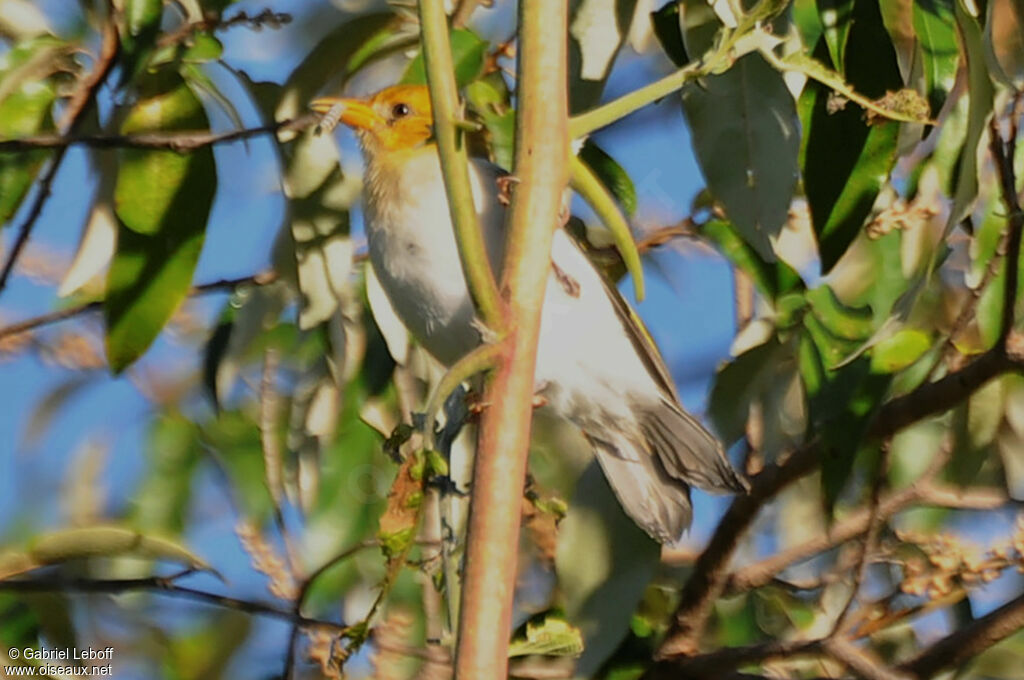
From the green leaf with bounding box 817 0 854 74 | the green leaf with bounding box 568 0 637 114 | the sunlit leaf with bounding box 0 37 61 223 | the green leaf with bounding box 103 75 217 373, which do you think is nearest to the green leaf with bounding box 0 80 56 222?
the sunlit leaf with bounding box 0 37 61 223

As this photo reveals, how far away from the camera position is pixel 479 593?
92cm

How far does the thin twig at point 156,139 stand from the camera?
197cm

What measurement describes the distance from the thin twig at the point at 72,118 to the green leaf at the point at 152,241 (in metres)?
0.12

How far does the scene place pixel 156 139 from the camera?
199 centimetres

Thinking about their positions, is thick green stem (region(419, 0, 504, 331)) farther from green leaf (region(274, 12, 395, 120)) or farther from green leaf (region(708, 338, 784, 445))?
green leaf (region(708, 338, 784, 445))

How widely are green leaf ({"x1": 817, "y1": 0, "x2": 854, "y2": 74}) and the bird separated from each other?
0.55m

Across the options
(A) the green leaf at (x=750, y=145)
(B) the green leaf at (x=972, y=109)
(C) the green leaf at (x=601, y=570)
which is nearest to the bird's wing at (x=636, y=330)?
(C) the green leaf at (x=601, y=570)

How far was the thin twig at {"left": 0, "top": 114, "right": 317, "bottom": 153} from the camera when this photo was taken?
1.97 metres

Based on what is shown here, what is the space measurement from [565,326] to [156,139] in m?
0.68

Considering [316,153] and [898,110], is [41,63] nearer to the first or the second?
[316,153]

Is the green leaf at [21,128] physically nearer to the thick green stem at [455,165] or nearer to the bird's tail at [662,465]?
the bird's tail at [662,465]

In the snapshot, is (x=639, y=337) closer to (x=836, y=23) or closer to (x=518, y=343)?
(x=836, y=23)

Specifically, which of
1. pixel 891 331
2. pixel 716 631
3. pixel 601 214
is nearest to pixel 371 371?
pixel 716 631

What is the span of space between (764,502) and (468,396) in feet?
2.86
